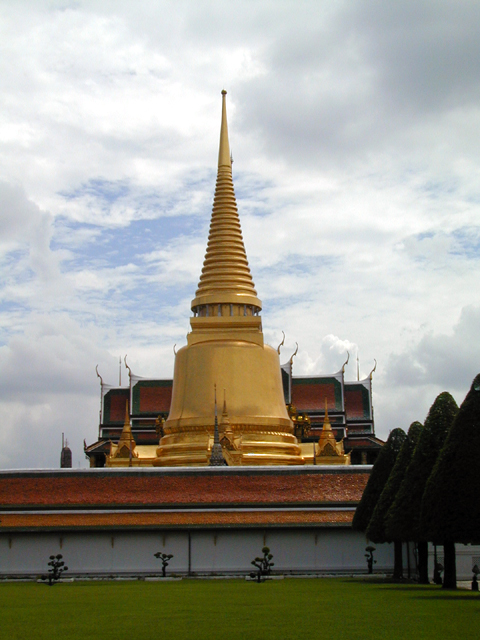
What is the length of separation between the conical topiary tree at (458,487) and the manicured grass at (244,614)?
1247mm

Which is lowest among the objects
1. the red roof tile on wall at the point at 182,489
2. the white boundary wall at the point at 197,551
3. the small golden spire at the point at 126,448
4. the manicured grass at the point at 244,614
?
the manicured grass at the point at 244,614

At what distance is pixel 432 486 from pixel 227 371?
2506 cm

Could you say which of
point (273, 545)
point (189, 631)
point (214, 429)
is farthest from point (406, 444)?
point (214, 429)

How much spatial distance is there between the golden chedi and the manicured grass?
20804mm

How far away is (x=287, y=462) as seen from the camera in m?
40.6

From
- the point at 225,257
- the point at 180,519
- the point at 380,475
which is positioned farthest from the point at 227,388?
the point at 380,475

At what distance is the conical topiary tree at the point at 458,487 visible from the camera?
1839 cm

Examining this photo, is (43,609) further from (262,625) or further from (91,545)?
(91,545)

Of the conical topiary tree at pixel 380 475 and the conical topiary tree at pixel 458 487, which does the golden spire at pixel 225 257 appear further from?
the conical topiary tree at pixel 458 487

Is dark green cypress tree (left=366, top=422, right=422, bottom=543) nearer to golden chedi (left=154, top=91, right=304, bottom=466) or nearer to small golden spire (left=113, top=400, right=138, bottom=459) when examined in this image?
golden chedi (left=154, top=91, right=304, bottom=466)

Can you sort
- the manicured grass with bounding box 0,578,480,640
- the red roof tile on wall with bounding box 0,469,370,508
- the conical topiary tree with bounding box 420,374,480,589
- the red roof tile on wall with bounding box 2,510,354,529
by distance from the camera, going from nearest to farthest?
1. the manicured grass with bounding box 0,578,480,640
2. the conical topiary tree with bounding box 420,374,480,589
3. the red roof tile on wall with bounding box 2,510,354,529
4. the red roof tile on wall with bounding box 0,469,370,508

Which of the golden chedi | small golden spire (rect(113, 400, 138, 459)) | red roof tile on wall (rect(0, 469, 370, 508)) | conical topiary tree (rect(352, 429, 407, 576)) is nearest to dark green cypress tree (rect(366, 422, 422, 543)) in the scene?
conical topiary tree (rect(352, 429, 407, 576))

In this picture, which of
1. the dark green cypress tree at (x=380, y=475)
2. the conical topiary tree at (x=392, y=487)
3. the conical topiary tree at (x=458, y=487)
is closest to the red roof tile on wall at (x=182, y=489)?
the dark green cypress tree at (x=380, y=475)

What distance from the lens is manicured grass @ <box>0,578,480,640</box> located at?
11484mm
